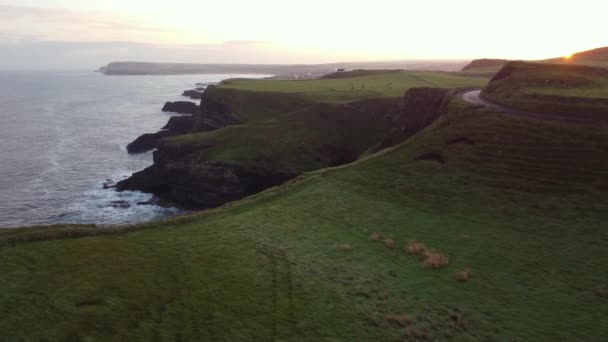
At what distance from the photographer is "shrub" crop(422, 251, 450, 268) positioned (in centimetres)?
2789

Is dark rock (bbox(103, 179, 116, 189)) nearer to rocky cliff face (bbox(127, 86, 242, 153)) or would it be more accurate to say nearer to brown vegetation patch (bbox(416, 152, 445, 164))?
rocky cliff face (bbox(127, 86, 242, 153))

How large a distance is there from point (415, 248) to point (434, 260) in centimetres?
205

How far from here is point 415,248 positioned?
30141 mm

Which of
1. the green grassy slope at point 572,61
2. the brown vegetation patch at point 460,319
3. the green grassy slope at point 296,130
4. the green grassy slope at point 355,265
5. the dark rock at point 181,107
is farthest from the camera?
the dark rock at point 181,107

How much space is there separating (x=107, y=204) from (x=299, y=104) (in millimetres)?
51734

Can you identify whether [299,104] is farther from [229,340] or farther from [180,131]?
[229,340]

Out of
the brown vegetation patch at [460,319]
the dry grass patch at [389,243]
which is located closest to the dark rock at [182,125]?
the dry grass patch at [389,243]

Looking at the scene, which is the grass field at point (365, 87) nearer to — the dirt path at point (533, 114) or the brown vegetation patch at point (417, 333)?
the dirt path at point (533, 114)

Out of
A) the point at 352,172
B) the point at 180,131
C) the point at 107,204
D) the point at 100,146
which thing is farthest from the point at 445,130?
the point at 100,146

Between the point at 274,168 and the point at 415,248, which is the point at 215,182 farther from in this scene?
the point at 415,248

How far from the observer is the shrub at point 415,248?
29.7 metres

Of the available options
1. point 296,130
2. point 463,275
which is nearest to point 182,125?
point 296,130

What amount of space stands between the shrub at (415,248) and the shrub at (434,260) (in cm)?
54

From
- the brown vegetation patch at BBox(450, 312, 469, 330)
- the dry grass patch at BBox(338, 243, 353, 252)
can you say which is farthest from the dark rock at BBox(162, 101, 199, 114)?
the brown vegetation patch at BBox(450, 312, 469, 330)
